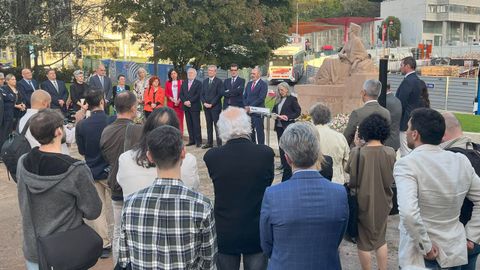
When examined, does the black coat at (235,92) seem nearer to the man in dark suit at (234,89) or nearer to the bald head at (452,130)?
the man in dark suit at (234,89)

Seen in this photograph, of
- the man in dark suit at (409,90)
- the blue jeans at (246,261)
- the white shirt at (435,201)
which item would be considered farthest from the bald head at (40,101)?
the man in dark suit at (409,90)

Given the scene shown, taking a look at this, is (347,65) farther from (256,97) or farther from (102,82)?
(102,82)

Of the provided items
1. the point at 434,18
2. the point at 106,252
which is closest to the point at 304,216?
the point at 106,252

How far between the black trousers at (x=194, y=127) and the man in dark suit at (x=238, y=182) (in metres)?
9.09

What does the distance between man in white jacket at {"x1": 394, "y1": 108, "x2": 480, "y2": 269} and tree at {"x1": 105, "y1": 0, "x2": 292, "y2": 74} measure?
2343 centimetres

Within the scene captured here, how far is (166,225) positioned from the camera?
2.96m

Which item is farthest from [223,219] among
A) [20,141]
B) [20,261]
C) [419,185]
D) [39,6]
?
[39,6]

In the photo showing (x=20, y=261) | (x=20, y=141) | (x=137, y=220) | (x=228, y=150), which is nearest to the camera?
(x=137, y=220)

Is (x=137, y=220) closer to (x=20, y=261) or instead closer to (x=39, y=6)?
(x=20, y=261)

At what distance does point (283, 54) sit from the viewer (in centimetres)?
4481

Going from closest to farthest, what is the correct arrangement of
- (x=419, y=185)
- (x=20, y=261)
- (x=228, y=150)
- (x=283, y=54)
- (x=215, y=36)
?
(x=419, y=185), (x=228, y=150), (x=20, y=261), (x=215, y=36), (x=283, y=54)

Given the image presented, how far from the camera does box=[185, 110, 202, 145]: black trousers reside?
12945 millimetres

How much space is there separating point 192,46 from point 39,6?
7.63 m

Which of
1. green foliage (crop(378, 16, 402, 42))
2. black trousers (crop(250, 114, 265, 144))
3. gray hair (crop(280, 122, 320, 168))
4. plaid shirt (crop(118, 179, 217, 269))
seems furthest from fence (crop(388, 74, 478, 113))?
green foliage (crop(378, 16, 402, 42))
